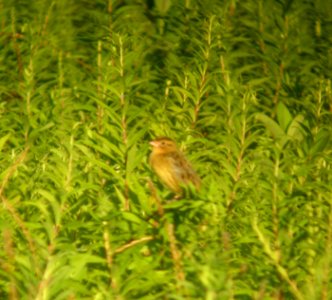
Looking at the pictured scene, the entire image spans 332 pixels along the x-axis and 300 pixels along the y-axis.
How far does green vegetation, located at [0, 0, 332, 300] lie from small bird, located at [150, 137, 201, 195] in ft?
0.33

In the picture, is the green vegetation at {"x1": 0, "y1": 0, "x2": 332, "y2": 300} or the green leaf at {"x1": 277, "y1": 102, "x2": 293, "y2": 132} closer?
the green vegetation at {"x1": 0, "y1": 0, "x2": 332, "y2": 300}

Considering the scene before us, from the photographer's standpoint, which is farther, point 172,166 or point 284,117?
point 284,117

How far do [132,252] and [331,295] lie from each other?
0.92 metres

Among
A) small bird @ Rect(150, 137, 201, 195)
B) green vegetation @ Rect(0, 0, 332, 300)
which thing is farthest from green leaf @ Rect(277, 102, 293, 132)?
small bird @ Rect(150, 137, 201, 195)

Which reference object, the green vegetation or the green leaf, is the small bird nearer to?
the green vegetation

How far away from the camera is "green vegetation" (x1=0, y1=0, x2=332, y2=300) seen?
156 inches

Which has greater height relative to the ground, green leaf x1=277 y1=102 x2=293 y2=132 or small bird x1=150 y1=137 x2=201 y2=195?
green leaf x1=277 y1=102 x2=293 y2=132

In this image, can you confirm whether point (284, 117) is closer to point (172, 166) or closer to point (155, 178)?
point (172, 166)

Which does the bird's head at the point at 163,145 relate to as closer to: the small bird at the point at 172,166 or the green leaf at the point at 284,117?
the small bird at the point at 172,166

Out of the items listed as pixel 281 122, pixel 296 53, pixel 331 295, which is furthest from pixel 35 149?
pixel 296 53

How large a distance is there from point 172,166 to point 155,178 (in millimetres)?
137

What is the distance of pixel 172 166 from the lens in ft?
18.7

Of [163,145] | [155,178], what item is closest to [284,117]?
[163,145]

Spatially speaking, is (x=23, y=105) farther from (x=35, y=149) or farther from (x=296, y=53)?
(x=296, y=53)
